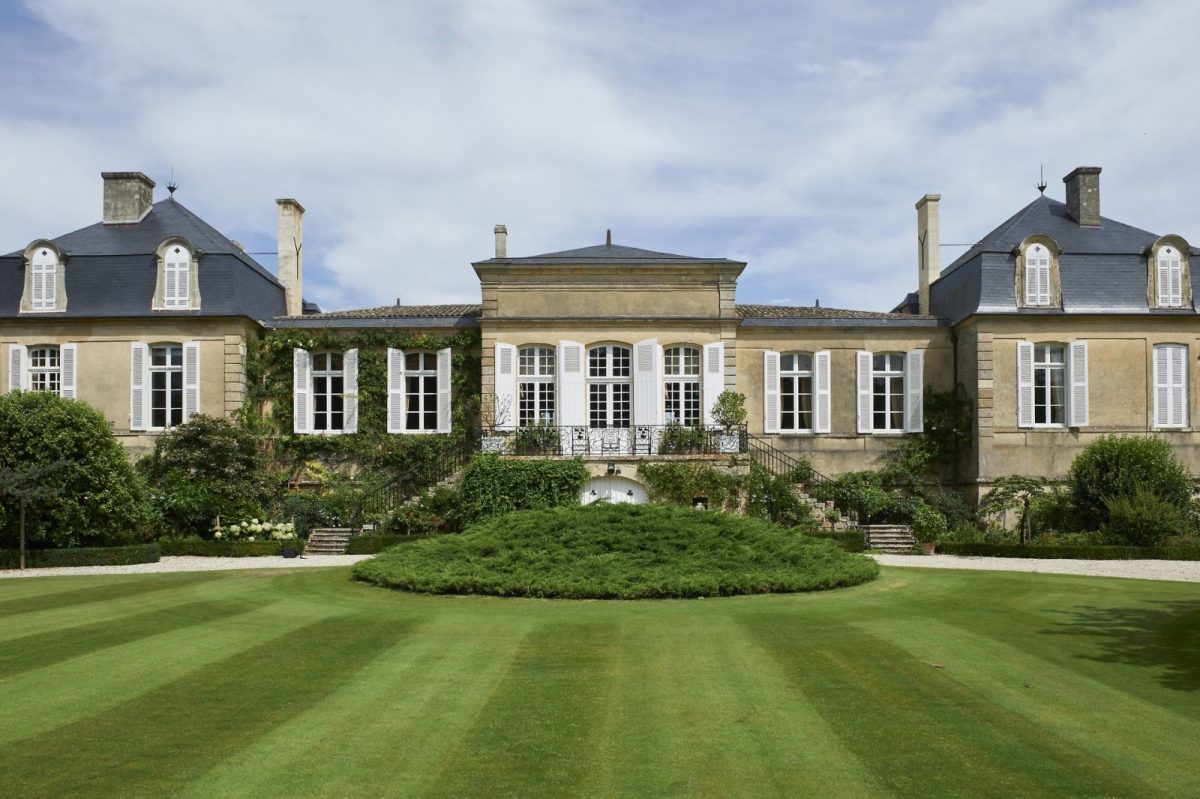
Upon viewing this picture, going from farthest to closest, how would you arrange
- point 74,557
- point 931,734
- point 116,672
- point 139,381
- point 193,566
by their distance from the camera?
point 139,381 → point 74,557 → point 193,566 → point 116,672 → point 931,734

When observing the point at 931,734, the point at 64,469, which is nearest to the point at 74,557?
the point at 64,469

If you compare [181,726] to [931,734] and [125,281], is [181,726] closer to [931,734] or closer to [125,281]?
[931,734]

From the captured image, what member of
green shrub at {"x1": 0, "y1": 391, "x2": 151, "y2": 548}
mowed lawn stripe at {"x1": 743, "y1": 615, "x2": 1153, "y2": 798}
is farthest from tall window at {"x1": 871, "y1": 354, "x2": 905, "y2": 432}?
green shrub at {"x1": 0, "y1": 391, "x2": 151, "y2": 548}

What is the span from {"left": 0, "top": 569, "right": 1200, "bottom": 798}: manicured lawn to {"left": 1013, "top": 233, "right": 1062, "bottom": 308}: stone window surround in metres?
13.3

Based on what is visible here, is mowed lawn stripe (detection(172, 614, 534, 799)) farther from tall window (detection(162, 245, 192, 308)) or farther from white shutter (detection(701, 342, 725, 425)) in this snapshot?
tall window (detection(162, 245, 192, 308))

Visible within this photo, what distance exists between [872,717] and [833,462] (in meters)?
18.6

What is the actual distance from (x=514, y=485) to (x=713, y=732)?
50.9 ft

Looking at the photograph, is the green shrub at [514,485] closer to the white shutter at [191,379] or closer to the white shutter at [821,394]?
the white shutter at [821,394]

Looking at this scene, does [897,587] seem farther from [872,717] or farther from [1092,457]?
[1092,457]

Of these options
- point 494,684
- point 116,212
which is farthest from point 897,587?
point 116,212

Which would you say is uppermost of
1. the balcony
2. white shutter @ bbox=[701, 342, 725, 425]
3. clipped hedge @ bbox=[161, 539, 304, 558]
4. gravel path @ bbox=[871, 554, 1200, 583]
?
white shutter @ bbox=[701, 342, 725, 425]

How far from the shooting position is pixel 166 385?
24.5m

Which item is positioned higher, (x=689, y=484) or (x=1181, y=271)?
(x=1181, y=271)

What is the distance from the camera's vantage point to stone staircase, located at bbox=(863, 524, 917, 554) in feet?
71.7
